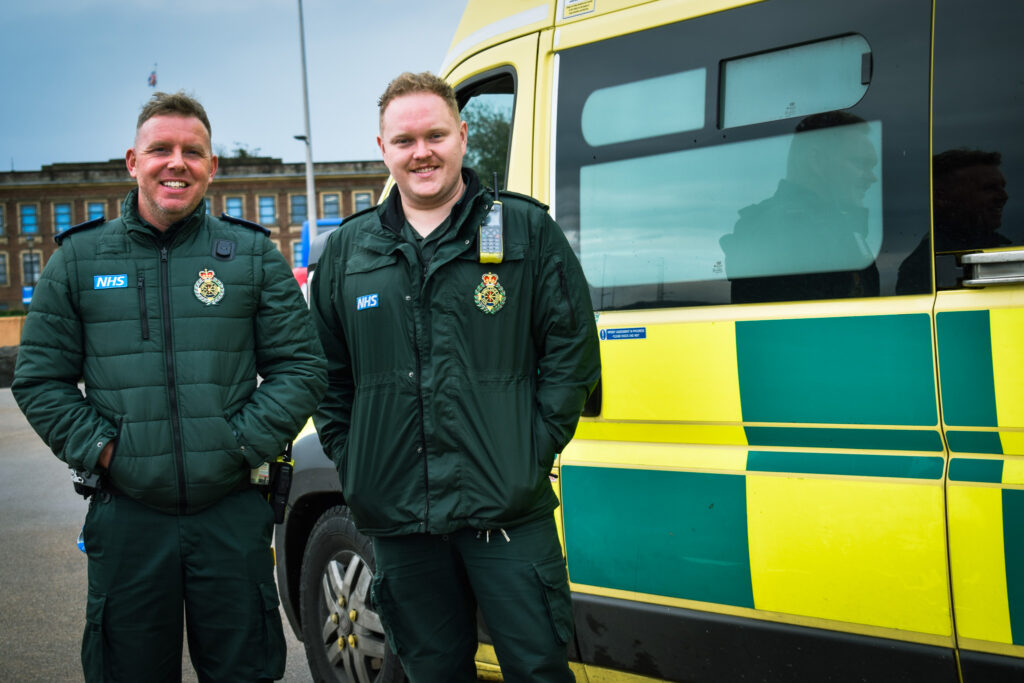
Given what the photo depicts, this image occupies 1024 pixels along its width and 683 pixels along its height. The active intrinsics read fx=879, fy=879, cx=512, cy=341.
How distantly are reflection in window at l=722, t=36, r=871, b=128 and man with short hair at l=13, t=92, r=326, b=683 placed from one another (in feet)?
4.23

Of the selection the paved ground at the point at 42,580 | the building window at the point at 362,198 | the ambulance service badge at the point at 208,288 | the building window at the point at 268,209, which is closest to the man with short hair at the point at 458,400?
the ambulance service badge at the point at 208,288

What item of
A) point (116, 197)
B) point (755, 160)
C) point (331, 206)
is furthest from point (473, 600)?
point (116, 197)

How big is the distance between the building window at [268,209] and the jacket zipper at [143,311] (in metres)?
56.1

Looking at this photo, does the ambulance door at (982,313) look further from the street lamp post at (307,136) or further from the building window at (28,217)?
the building window at (28,217)

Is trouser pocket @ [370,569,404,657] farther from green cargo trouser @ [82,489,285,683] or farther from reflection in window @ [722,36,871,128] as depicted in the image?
reflection in window @ [722,36,871,128]

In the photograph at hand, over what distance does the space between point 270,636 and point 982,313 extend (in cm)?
190

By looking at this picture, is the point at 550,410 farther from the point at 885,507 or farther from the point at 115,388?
the point at 115,388

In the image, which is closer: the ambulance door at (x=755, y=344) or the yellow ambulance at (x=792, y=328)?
the yellow ambulance at (x=792, y=328)

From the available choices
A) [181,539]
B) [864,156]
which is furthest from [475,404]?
[864,156]

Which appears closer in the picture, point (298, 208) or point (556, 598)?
point (556, 598)

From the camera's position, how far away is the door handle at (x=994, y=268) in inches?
72.2

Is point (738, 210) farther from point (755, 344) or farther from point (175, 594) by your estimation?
point (175, 594)

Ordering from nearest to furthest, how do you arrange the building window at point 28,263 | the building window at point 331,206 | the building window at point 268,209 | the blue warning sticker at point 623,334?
1. the blue warning sticker at point 623,334
2. the building window at point 331,206
3. the building window at point 268,209
4. the building window at point 28,263

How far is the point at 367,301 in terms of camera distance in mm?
2170
